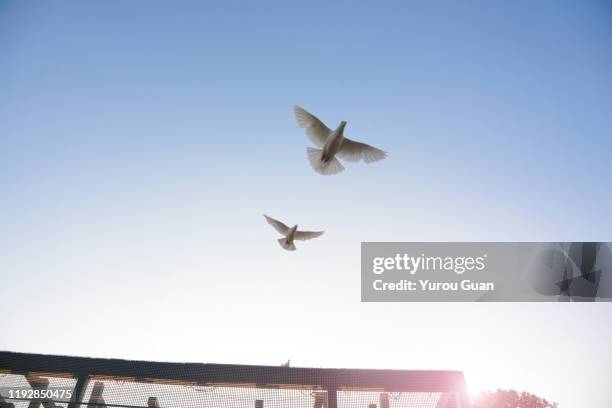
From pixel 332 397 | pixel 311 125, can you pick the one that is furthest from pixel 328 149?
pixel 332 397

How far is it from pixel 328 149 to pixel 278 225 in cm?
198

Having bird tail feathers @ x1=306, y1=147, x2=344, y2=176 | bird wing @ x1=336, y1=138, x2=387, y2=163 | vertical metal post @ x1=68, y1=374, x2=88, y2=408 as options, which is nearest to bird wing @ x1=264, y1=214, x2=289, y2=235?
bird tail feathers @ x1=306, y1=147, x2=344, y2=176

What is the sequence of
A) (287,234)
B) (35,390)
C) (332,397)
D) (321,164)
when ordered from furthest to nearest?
(287,234), (321,164), (35,390), (332,397)

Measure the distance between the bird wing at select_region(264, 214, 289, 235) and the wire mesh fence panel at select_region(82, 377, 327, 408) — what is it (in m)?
2.94

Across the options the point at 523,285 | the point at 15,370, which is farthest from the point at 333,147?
the point at 523,285

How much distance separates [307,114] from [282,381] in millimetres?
4825

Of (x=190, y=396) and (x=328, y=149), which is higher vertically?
(x=328, y=149)

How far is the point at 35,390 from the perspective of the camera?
5688mm

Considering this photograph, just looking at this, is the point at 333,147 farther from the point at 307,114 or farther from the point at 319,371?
the point at 319,371

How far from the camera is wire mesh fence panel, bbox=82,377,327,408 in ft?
18.6

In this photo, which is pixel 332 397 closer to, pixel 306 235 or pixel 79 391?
pixel 306 235

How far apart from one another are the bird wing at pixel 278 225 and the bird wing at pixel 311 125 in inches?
75.1

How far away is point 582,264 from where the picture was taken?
35.3 ft

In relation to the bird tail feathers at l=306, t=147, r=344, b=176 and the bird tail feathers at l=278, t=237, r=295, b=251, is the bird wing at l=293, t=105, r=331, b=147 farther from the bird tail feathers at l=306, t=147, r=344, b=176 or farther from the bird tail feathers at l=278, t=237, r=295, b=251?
the bird tail feathers at l=278, t=237, r=295, b=251
